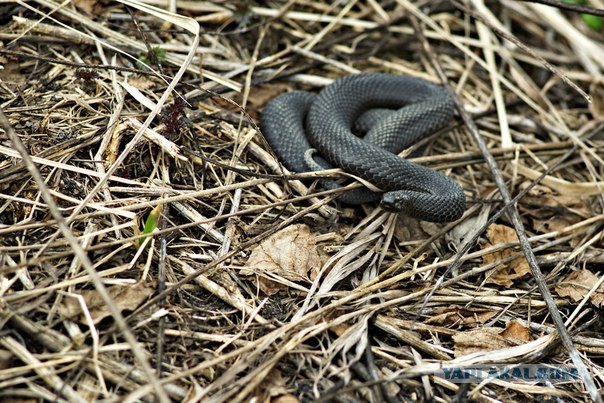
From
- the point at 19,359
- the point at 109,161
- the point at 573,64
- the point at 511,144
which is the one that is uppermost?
the point at 573,64

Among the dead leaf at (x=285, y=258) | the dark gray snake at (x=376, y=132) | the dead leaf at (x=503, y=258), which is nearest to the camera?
the dead leaf at (x=285, y=258)

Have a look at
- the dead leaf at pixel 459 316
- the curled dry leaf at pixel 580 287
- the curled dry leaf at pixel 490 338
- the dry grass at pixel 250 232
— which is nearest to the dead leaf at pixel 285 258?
the dry grass at pixel 250 232

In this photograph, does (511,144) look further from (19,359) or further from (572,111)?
(19,359)

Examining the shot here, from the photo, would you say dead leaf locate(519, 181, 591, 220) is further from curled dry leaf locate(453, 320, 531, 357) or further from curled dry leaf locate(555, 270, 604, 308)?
curled dry leaf locate(453, 320, 531, 357)

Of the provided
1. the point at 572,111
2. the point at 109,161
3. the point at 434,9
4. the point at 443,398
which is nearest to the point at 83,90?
the point at 109,161

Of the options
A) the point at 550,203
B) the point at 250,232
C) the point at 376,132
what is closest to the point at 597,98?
the point at 550,203

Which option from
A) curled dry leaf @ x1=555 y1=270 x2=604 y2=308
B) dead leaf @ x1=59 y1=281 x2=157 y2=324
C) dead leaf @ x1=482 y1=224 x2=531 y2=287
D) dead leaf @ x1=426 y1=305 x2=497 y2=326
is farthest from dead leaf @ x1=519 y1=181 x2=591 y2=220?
dead leaf @ x1=59 y1=281 x2=157 y2=324

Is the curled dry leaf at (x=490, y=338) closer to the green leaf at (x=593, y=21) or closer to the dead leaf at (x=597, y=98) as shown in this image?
the dead leaf at (x=597, y=98)
